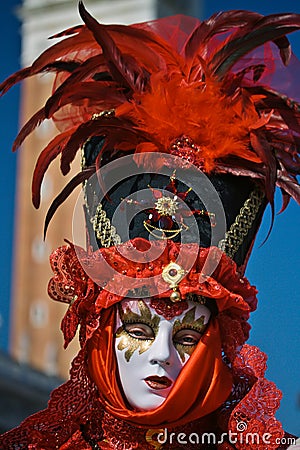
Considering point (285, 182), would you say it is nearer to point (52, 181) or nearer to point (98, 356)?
point (98, 356)

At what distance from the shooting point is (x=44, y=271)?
25188mm

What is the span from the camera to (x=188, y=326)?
3.01m

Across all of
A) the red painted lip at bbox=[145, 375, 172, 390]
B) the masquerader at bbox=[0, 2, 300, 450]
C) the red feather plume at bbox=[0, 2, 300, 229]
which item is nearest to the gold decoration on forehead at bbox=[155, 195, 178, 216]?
the masquerader at bbox=[0, 2, 300, 450]

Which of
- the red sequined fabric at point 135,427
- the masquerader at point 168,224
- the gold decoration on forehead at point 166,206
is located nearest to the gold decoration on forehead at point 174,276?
the masquerader at point 168,224

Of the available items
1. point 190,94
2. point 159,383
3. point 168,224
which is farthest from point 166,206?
point 159,383

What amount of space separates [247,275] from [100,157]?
538 millimetres

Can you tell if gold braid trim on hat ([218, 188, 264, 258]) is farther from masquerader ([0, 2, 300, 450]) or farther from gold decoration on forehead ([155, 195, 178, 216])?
gold decoration on forehead ([155, 195, 178, 216])

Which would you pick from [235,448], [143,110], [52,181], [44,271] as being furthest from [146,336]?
[44,271]

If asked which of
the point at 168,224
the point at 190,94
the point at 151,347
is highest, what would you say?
the point at 190,94

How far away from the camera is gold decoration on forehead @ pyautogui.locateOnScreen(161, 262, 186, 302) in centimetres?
295

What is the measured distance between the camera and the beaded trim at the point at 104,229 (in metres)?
3.07
